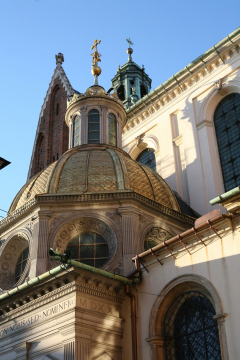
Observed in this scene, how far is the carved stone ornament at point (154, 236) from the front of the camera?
14.9 m

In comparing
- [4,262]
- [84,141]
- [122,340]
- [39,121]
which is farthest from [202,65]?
[39,121]

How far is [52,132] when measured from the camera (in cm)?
3158

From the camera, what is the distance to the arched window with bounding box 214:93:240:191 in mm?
18062

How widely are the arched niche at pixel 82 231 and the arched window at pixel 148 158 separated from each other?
7548 millimetres

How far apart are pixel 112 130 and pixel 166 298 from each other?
977 cm

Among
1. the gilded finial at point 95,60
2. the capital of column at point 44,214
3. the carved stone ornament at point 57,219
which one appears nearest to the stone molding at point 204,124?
the gilded finial at point 95,60

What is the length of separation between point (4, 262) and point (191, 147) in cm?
835

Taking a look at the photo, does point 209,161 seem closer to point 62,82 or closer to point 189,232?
point 189,232

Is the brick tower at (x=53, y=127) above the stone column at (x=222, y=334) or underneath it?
above

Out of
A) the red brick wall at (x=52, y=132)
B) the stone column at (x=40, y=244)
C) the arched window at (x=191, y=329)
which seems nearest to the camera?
the arched window at (x=191, y=329)

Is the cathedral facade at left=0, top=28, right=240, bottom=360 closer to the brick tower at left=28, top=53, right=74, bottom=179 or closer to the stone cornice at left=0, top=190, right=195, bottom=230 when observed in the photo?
the stone cornice at left=0, top=190, right=195, bottom=230

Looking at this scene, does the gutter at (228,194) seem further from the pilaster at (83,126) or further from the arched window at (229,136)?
the pilaster at (83,126)

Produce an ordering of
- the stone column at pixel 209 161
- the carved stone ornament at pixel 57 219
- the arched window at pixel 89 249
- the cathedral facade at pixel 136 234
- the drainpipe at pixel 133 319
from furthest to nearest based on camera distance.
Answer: the stone column at pixel 209 161 → the carved stone ornament at pixel 57 219 → the arched window at pixel 89 249 → the drainpipe at pixel 133 319 → the cathedral facade at pixel 136 234

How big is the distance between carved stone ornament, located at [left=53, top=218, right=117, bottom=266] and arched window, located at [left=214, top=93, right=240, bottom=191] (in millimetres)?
5321
